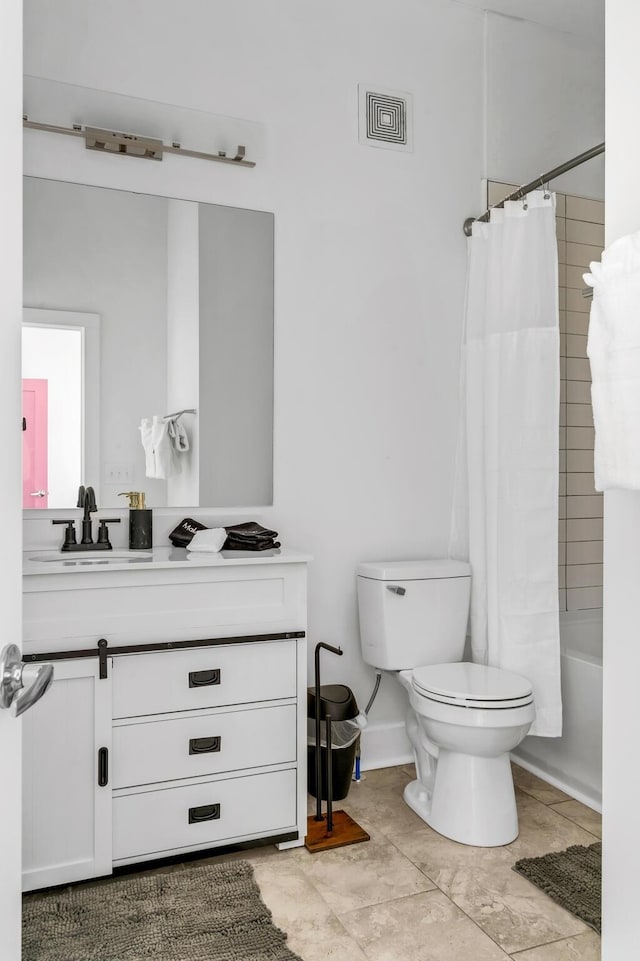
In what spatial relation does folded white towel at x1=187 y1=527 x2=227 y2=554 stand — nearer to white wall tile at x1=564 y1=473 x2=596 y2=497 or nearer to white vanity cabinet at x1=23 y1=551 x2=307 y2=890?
white vanity cabinet at x1=23 y1=551 x2=307 y2=890

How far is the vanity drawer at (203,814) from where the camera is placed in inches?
79.3

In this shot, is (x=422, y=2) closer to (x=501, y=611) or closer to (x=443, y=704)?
(x=501, y=611)

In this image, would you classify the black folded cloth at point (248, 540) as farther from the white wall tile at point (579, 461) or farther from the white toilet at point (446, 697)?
the white wall tile at point (579, 461)

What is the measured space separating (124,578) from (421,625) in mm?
1102

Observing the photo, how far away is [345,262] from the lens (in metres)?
2.81

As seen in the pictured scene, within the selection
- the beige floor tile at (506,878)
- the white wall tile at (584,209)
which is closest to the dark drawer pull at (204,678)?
the beige floor tile at (506,878)

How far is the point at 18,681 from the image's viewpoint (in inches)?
30.6

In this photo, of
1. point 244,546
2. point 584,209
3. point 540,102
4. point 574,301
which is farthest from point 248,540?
point 540,102

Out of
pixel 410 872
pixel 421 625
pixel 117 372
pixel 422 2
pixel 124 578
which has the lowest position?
pixel 410 872

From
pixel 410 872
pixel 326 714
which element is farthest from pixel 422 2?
pixel 410 872

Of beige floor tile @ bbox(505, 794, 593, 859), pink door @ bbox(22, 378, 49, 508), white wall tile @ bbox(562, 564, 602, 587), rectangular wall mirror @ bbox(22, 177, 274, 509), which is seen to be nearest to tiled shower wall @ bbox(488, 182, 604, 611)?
white wall tile @ bbox(562, 564, 602, 587)

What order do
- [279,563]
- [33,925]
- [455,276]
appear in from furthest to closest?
[455,276]
[279,563]
[33,925]

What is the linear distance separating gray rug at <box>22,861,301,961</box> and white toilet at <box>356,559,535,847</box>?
2.17 ft

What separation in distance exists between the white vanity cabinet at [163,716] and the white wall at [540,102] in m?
2.02
